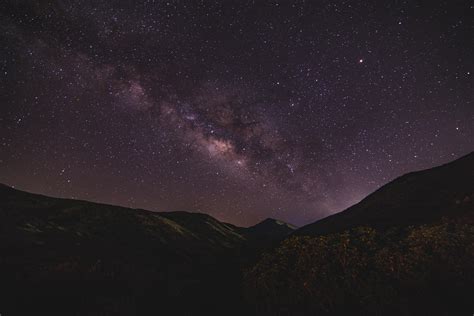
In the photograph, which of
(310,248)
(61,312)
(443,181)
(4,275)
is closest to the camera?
(310,248)

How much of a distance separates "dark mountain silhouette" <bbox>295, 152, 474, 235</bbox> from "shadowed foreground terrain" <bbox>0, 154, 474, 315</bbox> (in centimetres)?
62

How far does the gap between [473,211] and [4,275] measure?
81.0m

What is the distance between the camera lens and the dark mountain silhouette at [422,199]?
78.2m

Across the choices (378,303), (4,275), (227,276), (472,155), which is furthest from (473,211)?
(4,275)

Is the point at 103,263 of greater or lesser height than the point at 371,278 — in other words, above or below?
below

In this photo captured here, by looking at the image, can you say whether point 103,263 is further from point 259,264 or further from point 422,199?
point 422,199

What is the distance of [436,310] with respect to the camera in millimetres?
23000

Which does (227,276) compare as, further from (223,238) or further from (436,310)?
(223,238)

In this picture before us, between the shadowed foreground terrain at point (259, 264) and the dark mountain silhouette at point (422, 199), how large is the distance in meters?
0.62

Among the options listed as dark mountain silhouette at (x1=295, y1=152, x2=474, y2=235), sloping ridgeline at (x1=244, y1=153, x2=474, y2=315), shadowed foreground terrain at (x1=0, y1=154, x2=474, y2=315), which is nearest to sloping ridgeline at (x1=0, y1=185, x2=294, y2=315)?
shadowed foreground terrain at (x1=0, y1=154, x2=474, y2=315)

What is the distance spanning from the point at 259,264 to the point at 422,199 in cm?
9252

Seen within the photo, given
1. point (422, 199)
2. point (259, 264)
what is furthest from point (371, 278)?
point (422, 199)

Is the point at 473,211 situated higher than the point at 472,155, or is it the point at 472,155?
the point at 472,155

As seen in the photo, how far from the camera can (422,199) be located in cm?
9981
